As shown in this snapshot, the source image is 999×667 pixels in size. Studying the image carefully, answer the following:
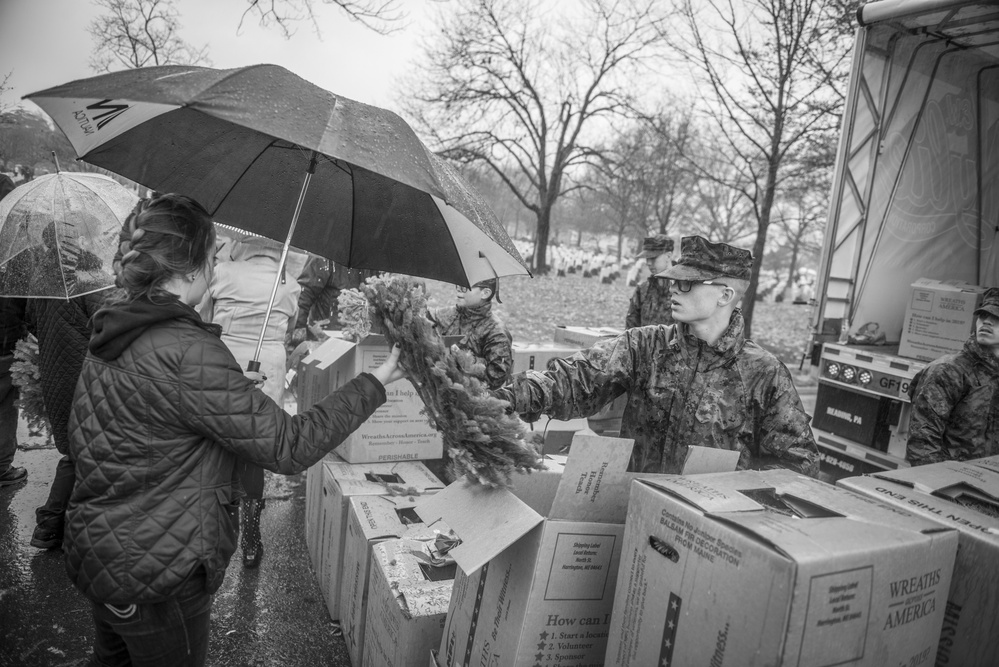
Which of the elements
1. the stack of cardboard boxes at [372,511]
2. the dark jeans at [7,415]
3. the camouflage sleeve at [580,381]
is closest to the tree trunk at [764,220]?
the stack of cardboard boxes at [372,511]

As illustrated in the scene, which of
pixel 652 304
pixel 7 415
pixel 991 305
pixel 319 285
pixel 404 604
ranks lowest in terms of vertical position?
pixel 7 415

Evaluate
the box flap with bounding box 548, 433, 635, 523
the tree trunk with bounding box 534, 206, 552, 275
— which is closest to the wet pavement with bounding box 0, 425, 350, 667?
the box flap with bounding box 548, 433, 635, 523

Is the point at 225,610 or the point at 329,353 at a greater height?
the point at 329,353

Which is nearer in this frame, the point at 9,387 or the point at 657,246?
the point at 9,387

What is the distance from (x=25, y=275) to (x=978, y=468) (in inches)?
159

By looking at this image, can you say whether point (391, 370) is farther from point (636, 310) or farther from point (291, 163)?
point (636, 310)

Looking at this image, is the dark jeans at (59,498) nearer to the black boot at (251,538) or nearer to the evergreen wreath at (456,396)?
the black boot at (251,538)

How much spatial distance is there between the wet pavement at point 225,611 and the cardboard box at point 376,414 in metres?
0.82

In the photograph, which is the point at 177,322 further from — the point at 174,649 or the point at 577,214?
the point at 577,214

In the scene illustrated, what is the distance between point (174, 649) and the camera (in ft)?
6.33

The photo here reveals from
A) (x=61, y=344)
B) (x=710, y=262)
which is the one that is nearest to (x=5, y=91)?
(x=61, y=344)

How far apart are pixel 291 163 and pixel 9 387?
323 centimetres

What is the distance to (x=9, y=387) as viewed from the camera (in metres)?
4.41

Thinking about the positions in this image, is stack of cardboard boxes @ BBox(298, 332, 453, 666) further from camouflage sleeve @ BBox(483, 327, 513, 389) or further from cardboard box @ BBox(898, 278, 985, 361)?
cardboard box @ BBox(898, 278, 985, 361)
